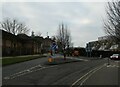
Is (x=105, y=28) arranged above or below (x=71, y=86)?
above

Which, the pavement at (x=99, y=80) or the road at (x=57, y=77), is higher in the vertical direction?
the road at (x=57, y=77)

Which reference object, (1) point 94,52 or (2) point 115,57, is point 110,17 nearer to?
(2) point 115,57

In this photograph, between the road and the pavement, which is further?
the road

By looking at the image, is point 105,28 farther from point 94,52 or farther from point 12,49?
point 94,52

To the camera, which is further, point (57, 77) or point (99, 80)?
point (57, 77)

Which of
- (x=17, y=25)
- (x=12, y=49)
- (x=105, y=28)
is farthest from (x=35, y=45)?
(x=105, y=28)

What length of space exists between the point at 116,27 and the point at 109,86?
1604cm

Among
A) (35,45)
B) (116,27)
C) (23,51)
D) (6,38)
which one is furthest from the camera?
(35,45)

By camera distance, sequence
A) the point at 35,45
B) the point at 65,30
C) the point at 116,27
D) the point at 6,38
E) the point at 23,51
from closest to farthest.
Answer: the point at 116,27
the point at 6,38
the point at 23,51
the point at 65,30
the point at 35,45

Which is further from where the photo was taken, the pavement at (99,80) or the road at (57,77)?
the road at (57,77)

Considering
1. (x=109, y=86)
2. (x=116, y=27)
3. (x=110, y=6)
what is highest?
(x=110, y=6)

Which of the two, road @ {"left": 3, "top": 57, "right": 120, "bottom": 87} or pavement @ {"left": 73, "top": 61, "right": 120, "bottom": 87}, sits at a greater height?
road @ {"left": 3, "top": 57, "right": 120, "bottom": 87}

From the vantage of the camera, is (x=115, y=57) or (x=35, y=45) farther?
(x=35, y=45)

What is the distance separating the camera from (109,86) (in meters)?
15.6
